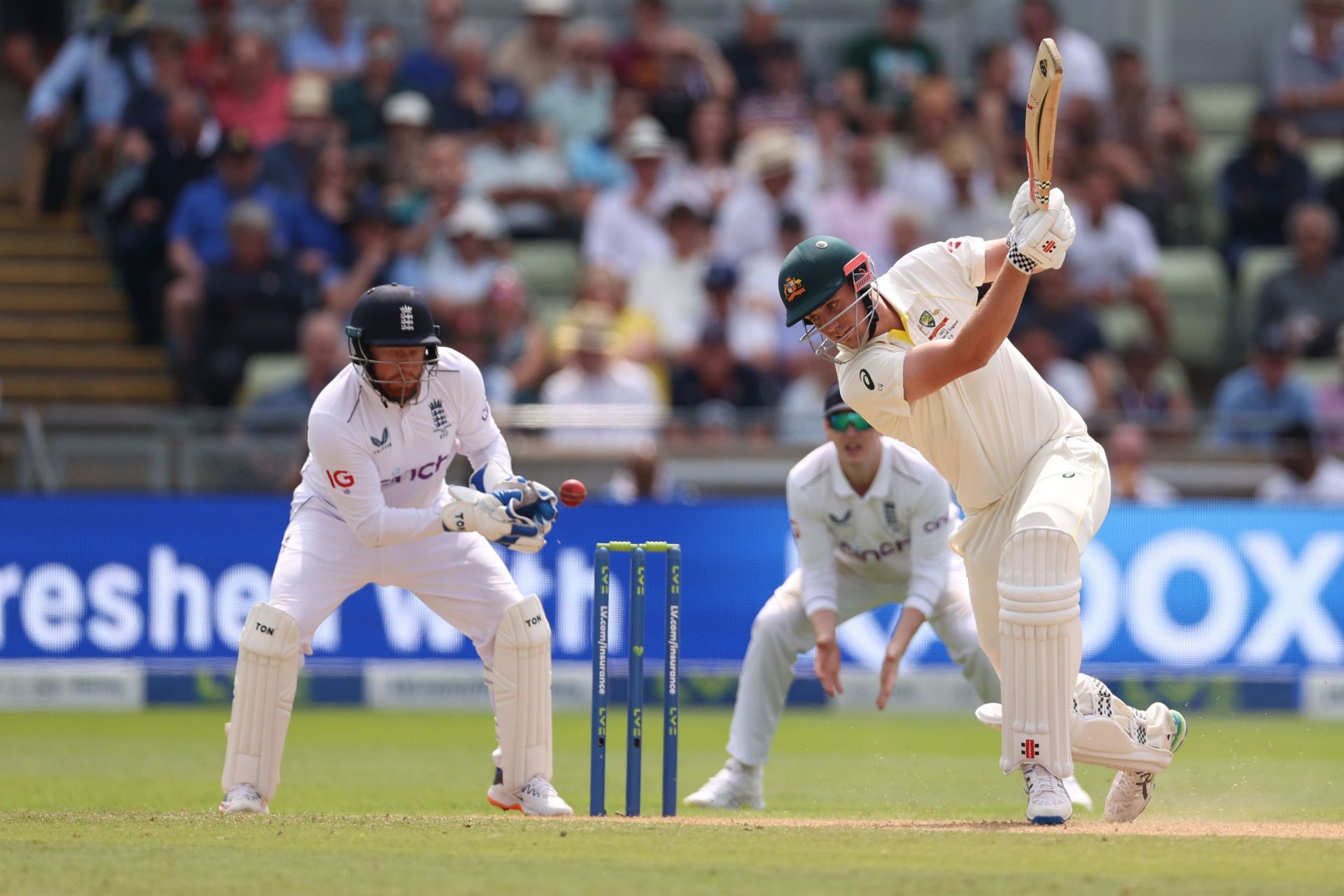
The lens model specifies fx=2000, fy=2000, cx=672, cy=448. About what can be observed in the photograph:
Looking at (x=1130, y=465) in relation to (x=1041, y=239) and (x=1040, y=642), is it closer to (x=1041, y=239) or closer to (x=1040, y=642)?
(x=1040, y=642)

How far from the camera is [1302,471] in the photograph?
415 inches

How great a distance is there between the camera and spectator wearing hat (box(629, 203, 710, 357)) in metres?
12.2

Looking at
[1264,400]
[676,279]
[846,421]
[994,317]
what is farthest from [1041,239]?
[676,279]

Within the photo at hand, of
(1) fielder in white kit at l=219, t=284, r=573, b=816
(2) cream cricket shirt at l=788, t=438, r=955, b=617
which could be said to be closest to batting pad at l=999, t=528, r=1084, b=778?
(2) cream cricket shirt at l=788, t=438, r=955, b=617

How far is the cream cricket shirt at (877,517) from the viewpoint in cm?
684

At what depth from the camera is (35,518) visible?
10.2 m

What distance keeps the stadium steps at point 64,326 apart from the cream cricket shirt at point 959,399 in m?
7.93

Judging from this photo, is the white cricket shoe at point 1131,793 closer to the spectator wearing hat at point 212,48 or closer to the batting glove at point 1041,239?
the batting glove at point 1041,239

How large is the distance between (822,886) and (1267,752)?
444cm

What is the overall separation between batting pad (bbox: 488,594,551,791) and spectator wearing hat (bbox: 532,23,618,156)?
24.8 ft

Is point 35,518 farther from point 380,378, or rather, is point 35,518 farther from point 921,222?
point 921,222

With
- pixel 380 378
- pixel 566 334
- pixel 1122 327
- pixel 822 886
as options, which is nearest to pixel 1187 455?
pixel 1122 327

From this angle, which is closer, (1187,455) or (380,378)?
(380,378)

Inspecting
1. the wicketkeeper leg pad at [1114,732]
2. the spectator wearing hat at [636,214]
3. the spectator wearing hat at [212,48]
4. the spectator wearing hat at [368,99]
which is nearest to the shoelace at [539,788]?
the wicketkeeper leg pad at [1114,732]
